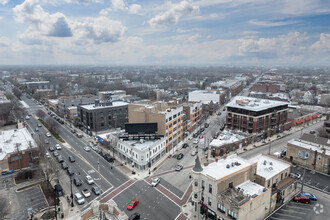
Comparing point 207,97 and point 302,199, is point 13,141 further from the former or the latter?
point 207,97

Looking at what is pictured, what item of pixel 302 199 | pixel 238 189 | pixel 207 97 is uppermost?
pixel 207 97

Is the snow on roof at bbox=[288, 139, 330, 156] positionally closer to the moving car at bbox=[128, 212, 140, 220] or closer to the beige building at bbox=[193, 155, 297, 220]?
the beige building at bbox=[193, 155, 297, 220]

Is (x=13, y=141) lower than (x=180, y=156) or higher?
higher

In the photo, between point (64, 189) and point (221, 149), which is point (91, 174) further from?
point (221, 149)

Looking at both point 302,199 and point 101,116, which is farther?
point 101,116

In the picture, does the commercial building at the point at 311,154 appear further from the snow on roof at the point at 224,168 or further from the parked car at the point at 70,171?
the parked car at the point at 70,171

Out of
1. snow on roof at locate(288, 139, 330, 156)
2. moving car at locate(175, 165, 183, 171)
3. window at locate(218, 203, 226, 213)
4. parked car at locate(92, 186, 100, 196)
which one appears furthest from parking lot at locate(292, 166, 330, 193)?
parked car at locate(92, 186, 100, 196)

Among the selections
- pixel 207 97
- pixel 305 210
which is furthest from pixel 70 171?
pixel 207 97
